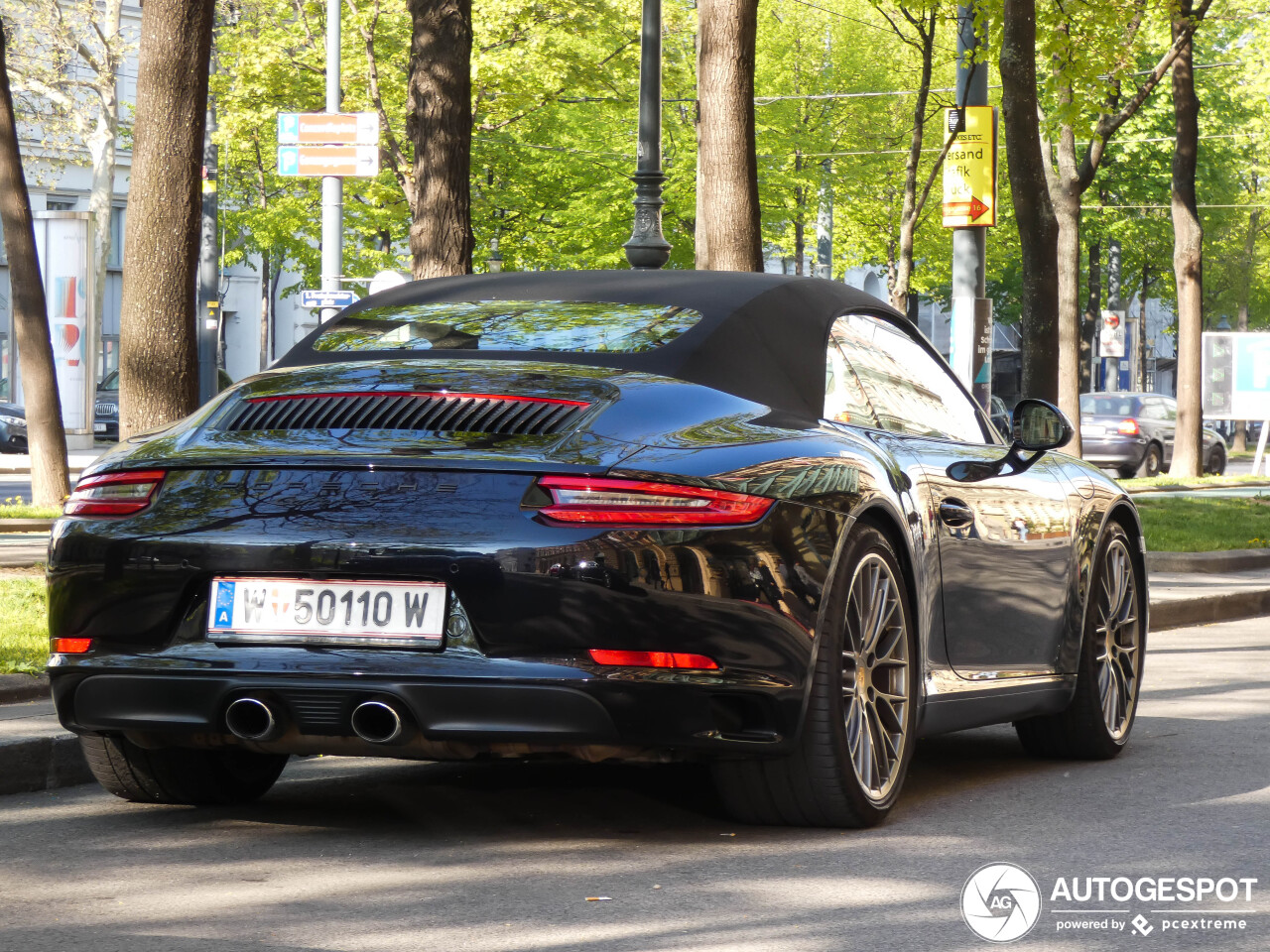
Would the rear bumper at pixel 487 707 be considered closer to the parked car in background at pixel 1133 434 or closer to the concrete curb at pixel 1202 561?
the concrete curb at pixel 1202 561

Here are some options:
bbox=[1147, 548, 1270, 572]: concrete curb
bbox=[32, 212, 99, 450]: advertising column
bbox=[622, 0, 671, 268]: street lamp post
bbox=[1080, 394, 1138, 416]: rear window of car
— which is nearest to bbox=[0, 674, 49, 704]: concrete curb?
bbox=[1147, 548, 1270, 572]: concrete curb

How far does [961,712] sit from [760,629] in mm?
1354

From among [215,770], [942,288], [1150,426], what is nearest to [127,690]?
[215,770]

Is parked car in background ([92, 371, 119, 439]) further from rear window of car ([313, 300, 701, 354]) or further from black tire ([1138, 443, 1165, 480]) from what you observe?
rear window of car ([313, 300, 701, 354])

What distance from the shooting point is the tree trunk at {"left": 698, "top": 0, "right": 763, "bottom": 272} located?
13.9 meters

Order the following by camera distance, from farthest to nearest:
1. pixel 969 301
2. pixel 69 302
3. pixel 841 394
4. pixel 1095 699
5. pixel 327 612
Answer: pixel 69 302
pixel 969 301
pixel 1095 699
pixel 841 394
pixel 327 612

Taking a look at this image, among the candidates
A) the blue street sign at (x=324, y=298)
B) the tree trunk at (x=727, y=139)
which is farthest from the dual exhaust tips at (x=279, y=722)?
the blue street sign at (x=324, y=298)

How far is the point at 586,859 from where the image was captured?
4.76m

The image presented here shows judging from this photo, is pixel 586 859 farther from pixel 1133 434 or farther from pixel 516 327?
pixel 1133 434

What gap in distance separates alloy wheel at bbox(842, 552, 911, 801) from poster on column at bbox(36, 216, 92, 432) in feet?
72.0

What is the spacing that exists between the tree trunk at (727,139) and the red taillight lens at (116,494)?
923 centimetres

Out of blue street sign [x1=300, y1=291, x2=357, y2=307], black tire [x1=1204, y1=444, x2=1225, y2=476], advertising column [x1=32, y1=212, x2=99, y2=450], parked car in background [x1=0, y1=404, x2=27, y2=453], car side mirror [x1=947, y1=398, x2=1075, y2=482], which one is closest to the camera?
car side mirror [x1=947, y1=398, x2=1075, y2=482]

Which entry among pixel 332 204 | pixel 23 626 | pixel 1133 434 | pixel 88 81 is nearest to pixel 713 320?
pixel 23 626

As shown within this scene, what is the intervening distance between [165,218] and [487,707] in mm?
6654
